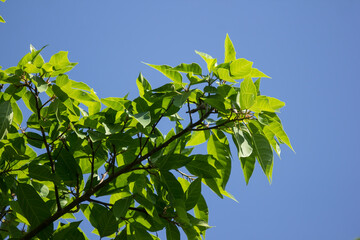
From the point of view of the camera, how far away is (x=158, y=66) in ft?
5.60

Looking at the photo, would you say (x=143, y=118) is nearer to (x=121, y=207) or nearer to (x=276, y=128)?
(x=121, y=207)

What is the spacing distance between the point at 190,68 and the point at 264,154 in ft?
1.43

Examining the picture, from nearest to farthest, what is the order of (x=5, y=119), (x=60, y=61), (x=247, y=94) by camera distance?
(x=247, y=94) → (x=5, y=119) → (x=60, y=61)

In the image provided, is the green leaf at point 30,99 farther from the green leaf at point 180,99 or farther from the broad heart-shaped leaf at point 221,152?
the broad heart-shaped leaf at point 221,152

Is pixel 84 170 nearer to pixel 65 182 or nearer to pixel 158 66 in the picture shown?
pixel 65 182

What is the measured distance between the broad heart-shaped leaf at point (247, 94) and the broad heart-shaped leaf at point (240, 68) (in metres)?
0.09

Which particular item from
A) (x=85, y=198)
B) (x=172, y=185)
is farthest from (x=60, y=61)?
(x=172, y=185)

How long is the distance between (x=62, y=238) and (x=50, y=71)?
0.67 meters

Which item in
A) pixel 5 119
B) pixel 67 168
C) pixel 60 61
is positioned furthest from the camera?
pixel 67 168

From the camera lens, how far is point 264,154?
→ 5.19ft

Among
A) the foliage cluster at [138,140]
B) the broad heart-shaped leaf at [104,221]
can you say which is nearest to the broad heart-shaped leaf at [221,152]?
Result: the foliage cluster at [138,140]

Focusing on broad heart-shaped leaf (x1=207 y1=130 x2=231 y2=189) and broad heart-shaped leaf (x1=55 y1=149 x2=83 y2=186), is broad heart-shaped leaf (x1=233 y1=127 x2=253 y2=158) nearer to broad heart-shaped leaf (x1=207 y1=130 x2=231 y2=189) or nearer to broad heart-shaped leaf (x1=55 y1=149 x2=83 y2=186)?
broad heart-shaped leaf (x1=207 y1=130 x2=231 y2=189)

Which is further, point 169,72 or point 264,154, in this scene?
point 169,72

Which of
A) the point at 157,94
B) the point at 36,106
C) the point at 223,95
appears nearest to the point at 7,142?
the point at 36,106
